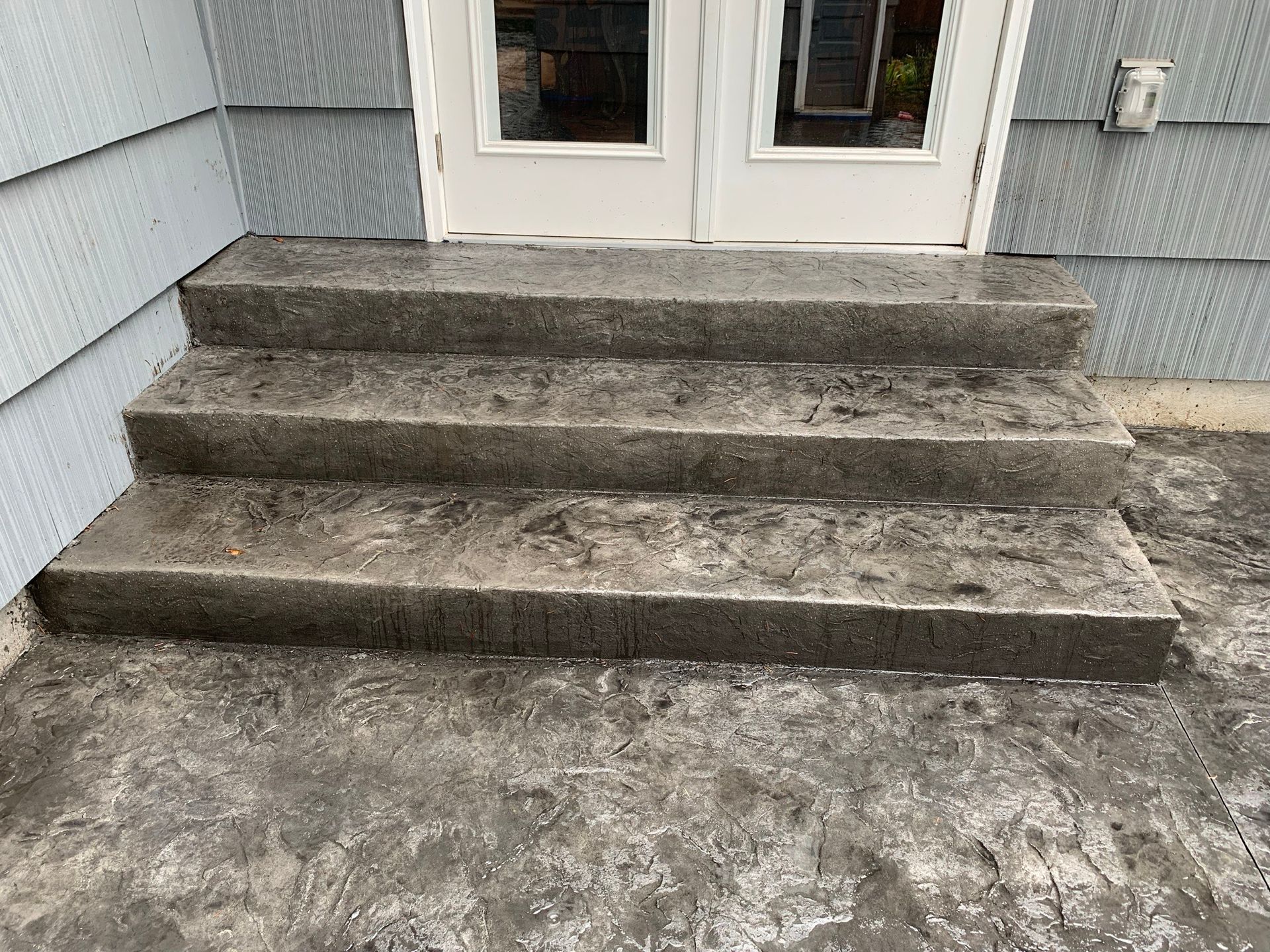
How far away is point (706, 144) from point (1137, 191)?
4.04 feet

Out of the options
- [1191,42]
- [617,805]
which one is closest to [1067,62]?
[1191,42]

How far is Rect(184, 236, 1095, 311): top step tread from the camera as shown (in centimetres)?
253

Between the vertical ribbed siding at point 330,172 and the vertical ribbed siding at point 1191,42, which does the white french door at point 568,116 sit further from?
the vertical ribbed siding at point 1191,42

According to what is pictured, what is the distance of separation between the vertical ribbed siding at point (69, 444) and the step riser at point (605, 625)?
12 centimetres

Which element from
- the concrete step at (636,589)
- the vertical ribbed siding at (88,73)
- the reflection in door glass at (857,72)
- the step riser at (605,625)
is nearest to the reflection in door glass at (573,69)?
the reflection in door glass at (857,72)

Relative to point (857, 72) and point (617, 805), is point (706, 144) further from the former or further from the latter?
point (617, 805)

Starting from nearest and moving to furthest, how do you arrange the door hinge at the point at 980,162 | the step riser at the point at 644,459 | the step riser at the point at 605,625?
the step riser at the point at 605,625, the step riser at the point at 644,459, the door hinge at the point at 980,162

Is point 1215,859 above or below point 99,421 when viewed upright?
below

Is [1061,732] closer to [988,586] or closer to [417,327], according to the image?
[988,586]

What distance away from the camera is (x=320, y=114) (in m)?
2.70

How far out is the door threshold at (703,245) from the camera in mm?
2822

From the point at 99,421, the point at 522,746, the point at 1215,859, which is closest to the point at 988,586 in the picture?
the point at 1215,859

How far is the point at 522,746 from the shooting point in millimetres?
1830

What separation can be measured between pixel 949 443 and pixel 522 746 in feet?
3.99
